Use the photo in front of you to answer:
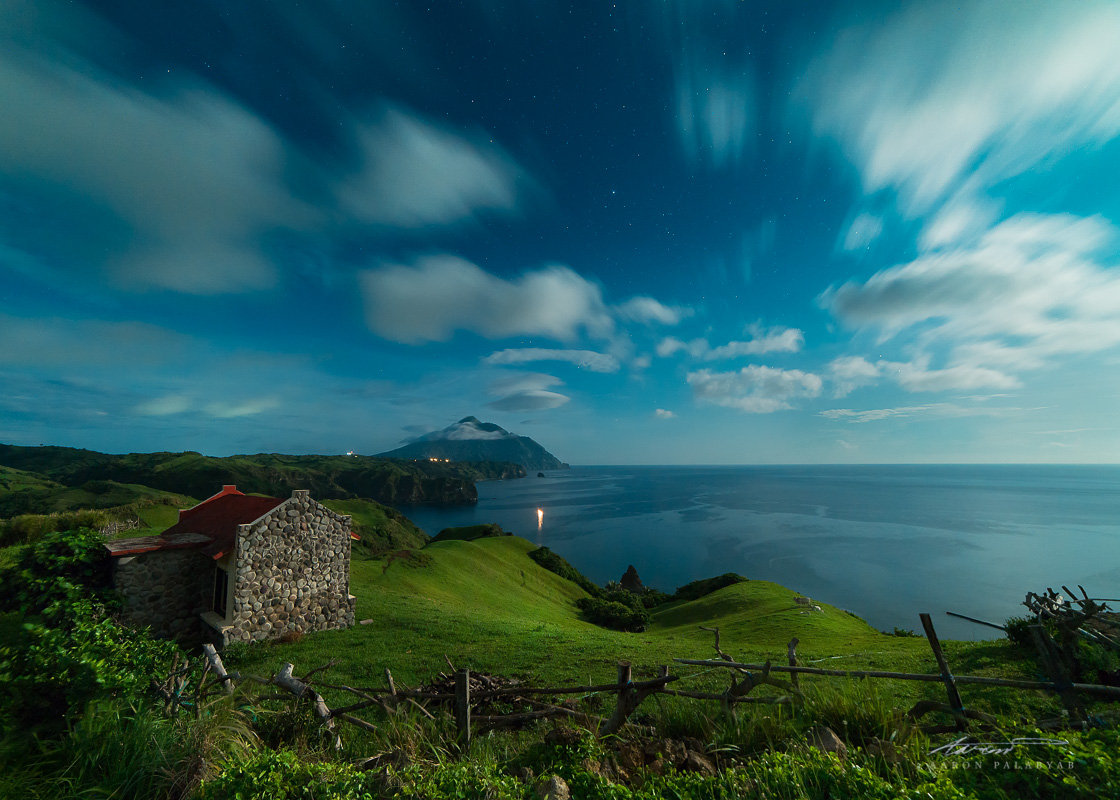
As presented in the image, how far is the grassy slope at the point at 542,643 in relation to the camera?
1248 cm

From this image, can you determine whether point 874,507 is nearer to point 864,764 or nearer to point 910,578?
point 910,578

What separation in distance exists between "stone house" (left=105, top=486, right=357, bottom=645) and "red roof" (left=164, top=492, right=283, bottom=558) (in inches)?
2.0

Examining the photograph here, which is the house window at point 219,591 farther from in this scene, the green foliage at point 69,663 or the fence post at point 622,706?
the fence post at point 622,706

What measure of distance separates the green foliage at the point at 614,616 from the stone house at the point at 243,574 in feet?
73.0

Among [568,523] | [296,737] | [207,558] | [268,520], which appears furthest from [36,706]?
[568,523]

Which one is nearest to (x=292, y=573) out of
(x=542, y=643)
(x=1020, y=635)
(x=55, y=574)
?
(x=55, y=574)

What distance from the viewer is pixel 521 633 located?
1847cm

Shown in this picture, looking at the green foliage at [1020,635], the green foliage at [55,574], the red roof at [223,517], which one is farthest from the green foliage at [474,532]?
the green foliage at [1020,635]

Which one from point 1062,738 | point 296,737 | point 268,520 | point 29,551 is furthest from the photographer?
point 268,520

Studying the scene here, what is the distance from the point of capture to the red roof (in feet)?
47.5

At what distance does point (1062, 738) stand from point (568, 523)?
110m

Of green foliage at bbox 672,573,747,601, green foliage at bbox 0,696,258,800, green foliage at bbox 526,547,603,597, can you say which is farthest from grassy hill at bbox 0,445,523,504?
green foliage at bbox 0,696,258,800

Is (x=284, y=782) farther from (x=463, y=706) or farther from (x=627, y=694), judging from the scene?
(x=627, y=694)

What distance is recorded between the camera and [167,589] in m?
14.6
